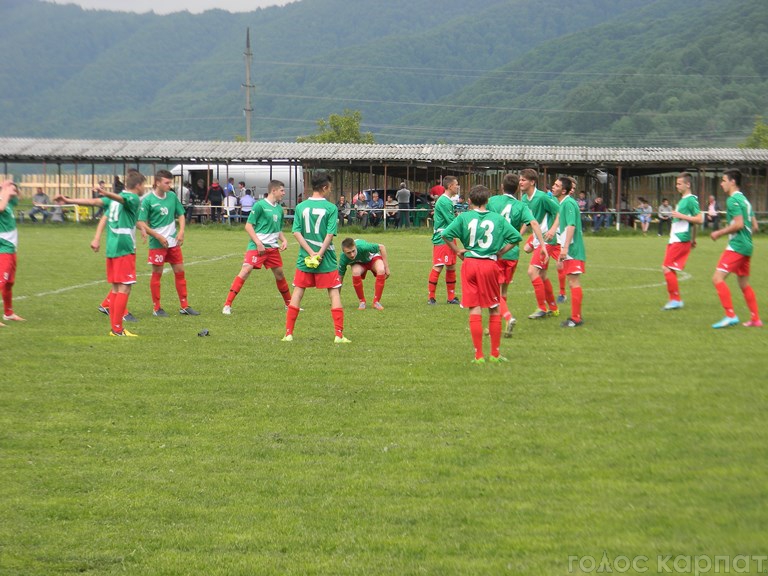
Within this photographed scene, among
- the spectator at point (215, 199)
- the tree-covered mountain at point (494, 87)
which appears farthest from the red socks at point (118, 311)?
the tree-covered mountain at point (494, 87)

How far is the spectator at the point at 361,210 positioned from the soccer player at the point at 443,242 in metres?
25.8

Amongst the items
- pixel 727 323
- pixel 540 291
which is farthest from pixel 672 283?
pixel 540 291

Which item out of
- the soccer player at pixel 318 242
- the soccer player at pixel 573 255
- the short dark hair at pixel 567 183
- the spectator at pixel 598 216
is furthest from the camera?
the spectator at pixel 598 216

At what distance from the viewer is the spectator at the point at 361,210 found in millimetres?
43000

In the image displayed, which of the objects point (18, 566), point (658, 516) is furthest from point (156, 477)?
point (658, 516)

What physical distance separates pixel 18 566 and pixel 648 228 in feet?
133

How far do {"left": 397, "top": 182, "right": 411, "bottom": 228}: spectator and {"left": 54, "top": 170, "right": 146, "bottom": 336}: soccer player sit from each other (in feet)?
96.8

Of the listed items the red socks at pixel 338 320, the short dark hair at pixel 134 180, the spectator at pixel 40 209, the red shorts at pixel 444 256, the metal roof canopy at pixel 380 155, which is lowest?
the red socks at pixel 338 320

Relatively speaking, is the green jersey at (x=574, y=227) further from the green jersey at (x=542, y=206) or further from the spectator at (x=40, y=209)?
the spectator at (x=40, y=209)

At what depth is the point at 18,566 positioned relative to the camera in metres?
5.33

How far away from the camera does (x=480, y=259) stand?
10.8 meters

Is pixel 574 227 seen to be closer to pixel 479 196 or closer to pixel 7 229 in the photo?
pixel 479 196

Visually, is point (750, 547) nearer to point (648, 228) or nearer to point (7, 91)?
point (648, 228)

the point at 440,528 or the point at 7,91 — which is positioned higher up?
the point at 7,91
